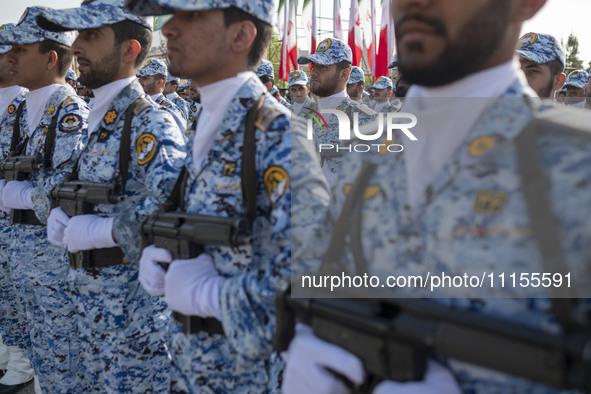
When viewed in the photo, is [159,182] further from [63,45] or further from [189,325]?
[63,45]

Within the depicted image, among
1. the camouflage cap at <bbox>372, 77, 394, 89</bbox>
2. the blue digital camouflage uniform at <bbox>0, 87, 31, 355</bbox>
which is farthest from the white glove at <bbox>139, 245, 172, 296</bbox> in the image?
the camouflage cap at <bbox>372, 77, 394, 89</bbox>

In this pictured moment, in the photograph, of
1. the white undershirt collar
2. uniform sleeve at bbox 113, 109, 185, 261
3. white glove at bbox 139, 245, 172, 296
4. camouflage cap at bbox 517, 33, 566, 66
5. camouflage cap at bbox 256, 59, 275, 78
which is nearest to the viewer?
white glove at bbox 139, 245, 172, 296

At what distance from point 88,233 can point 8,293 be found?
8.54ft

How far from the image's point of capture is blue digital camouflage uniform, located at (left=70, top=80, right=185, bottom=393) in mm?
2580

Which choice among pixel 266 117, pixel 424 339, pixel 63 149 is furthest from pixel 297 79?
pixel 424 339

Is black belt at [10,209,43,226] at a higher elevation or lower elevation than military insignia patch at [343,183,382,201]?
lower

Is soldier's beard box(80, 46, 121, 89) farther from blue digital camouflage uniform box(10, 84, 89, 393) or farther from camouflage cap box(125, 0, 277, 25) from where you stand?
camouflage cap box(125, 0, 277, 25)

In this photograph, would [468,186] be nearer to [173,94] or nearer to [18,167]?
[18,167]

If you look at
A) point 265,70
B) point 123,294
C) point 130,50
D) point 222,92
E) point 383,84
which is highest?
point 383,84

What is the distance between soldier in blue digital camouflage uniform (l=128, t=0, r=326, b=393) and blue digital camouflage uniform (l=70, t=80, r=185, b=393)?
0.53 m

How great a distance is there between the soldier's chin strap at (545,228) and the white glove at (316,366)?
50cm

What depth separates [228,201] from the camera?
1883 mm

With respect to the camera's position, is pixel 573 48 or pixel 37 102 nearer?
pixel 37 102

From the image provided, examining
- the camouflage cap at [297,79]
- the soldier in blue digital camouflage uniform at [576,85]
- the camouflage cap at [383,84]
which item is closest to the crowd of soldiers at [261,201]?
the soldier in blue digital camouflage uniform at [576,85]
